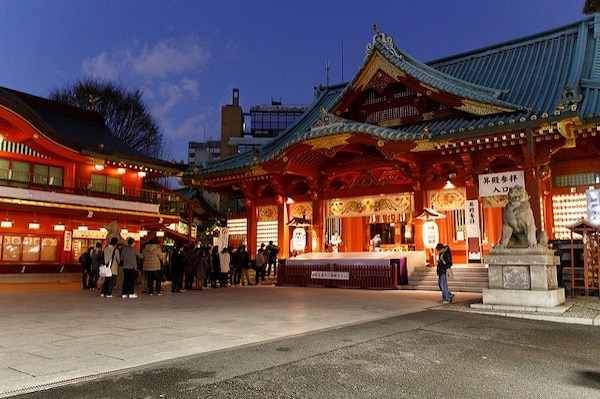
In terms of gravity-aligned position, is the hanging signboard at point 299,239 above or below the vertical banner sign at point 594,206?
below

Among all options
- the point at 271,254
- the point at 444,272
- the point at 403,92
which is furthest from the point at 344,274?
the point at 403,92

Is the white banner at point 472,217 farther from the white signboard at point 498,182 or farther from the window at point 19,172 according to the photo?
the window at point 19,172

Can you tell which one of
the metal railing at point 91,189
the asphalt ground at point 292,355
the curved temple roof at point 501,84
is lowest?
the asphalt ground at point 292,355

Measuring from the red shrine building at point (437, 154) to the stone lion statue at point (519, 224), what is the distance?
4142 millimetres

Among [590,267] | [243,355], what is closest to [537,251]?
[590,267]

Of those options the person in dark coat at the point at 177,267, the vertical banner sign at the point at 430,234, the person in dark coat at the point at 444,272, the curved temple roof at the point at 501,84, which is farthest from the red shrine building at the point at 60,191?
the person in dark coat at the point at 444,272

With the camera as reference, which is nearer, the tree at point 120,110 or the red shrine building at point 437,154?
the red shrine building at point 437,154

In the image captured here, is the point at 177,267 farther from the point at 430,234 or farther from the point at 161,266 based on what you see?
the point at 430,234

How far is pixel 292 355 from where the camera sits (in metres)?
5.65

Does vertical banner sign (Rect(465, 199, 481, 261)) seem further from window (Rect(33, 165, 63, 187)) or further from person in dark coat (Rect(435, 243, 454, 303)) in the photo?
window (Rect(33, 165, 63, 187))

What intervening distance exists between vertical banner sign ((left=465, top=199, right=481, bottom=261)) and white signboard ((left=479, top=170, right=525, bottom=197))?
0.58m

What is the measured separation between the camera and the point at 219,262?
17.8 m

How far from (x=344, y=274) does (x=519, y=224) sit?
291 inches

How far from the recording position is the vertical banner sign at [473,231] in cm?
1680
